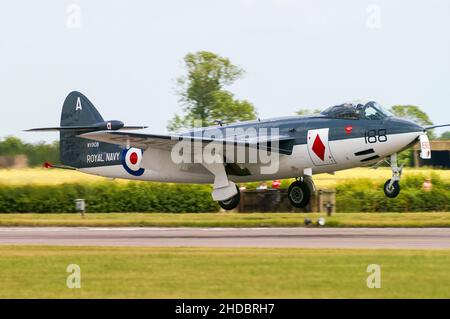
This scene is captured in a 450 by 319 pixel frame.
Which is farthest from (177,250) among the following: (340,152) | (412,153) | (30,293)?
(412,153)

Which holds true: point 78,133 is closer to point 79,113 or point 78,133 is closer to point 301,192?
point 79,113

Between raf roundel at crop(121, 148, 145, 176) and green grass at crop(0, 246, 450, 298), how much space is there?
33.2 ft

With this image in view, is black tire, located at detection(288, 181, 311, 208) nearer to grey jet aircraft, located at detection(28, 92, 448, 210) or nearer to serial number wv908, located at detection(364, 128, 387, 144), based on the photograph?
grey jet aircraft, located at detection(28, 92, 448, 210)

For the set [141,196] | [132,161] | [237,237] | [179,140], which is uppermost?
[179,140]

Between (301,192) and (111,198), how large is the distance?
13.4 meters

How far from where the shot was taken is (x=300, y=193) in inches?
1081

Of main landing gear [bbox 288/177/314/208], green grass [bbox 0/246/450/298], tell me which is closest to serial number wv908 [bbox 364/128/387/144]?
main landing gear [bbox 288/177/314/208]

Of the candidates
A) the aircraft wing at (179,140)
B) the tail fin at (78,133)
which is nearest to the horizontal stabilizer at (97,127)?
the tail fin at (78,133)

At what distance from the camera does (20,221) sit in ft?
101

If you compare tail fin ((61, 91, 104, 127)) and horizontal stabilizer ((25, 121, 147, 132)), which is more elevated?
tail fin ((61, 91, 104, 127))

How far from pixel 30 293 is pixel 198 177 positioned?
1509 centimetres

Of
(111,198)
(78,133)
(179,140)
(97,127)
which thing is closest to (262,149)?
(179,140)

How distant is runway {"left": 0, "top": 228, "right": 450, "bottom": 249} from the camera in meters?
20.6
